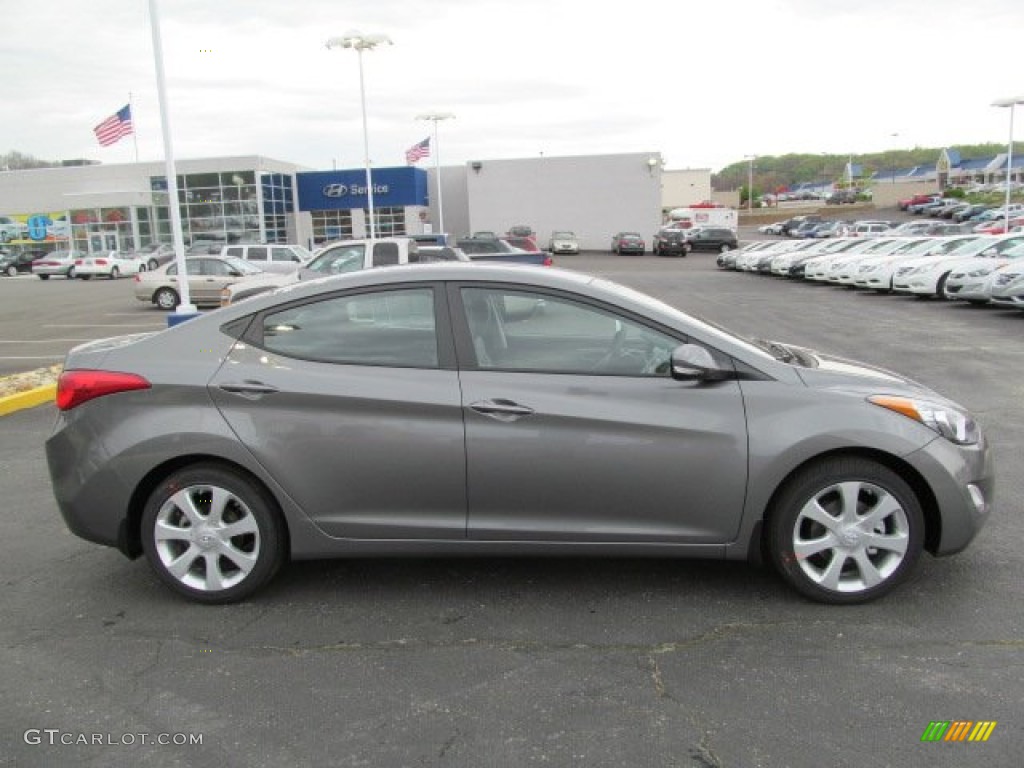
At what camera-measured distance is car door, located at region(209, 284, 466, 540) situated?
12.4 ft

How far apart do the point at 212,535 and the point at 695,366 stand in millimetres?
2340

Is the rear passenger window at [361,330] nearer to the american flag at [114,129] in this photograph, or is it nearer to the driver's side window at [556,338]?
the driver's side window at [556,338]

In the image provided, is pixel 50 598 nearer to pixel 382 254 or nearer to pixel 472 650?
pixel 472 650

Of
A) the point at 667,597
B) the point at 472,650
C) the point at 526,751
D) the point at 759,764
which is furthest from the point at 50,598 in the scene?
the point at 759,764

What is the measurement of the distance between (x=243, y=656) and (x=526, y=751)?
137 centimetres

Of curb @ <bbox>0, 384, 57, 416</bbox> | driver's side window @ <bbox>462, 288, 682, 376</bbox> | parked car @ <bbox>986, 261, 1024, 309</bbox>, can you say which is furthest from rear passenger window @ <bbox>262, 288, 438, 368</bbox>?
parked car @ <bbox>986, 261, 1024, 309</bbox>

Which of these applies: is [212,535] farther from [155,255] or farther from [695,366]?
[155,255]

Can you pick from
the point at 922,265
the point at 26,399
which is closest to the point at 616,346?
the point at 26,399

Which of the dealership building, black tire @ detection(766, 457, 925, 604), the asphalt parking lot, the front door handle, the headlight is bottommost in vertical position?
the asphalt parking lot

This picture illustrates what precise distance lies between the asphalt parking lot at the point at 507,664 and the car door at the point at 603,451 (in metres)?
0.42

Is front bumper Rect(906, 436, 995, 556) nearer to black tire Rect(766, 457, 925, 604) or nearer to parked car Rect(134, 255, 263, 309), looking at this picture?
black tire Rect(766, 457, 925, 604)

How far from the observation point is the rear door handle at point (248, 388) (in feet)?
12.6

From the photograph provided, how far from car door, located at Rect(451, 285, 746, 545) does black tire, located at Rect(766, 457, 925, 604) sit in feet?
0.86

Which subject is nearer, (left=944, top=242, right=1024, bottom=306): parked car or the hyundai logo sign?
(left=944, top=242, right=1024, bottom=306): parked car
